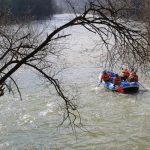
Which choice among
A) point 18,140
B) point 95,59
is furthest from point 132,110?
point 95,59

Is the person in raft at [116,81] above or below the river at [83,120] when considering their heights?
above

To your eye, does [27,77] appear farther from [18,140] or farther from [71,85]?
[18,140]

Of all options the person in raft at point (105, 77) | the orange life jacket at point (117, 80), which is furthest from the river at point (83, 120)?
the orange life jacket at point (117, 80)

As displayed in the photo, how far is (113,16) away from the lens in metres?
4.88

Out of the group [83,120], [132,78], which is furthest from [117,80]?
[83,120]

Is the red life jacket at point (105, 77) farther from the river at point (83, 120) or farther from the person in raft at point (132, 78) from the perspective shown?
the person in raft at point (132, 78)

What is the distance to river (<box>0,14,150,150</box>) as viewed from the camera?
39.1ft

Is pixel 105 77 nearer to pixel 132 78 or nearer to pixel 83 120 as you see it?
pixel 132 78

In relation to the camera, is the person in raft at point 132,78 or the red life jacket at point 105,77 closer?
the person in raft at point 132,78

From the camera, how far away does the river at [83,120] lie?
11.9m

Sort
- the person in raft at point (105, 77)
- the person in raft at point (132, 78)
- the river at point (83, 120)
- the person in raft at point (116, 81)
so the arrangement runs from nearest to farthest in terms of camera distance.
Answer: the river at point (83, 120)
the person in raft at point (132, 78)
the person in raft at point (116, 81)
the person in raft at point (105, 77)

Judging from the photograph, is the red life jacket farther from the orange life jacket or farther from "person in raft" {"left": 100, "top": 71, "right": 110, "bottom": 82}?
the orange life jacket

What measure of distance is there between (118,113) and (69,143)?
3.77m

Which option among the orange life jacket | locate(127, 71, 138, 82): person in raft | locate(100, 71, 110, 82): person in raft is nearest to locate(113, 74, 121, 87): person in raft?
the orange life jacket
